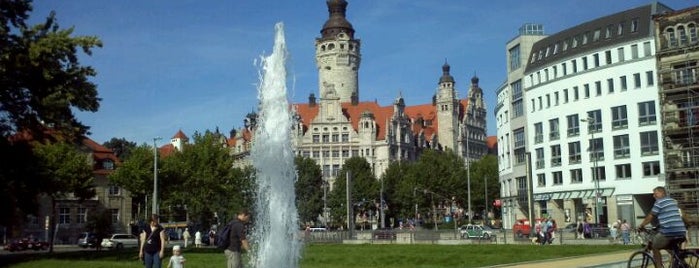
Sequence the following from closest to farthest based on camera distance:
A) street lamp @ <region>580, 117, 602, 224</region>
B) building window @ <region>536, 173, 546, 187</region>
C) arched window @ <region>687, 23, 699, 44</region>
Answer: street lamp @ <region>580, 117, 602, 224</region>, arched window @ <region>687, 23, 699, 44</region>, building window @ <region>536, 173, 546, 187</region>

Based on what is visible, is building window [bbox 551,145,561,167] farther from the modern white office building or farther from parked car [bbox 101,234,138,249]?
parked car [bbox 101,234,138,249]

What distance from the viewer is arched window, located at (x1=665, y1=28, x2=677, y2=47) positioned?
66.2 metres

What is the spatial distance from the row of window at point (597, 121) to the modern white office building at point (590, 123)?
9cm

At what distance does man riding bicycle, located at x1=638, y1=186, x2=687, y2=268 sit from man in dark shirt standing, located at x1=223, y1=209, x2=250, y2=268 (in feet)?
25.7

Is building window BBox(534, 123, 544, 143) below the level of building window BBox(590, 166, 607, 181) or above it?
above

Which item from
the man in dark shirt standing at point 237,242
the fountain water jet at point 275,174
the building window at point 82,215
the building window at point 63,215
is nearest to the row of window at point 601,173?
the fountain water jet at point 275,174

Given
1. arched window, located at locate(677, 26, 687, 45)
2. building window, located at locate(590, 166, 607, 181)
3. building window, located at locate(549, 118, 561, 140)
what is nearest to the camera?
arched window, located at locate(677, 26, 687, 45)

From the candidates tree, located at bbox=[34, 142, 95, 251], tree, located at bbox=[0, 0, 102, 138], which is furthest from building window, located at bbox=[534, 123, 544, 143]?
tree, located at bbox=[0, 0, 102, 138]

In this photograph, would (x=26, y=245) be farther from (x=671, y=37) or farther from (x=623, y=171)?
(x=671, y=37)

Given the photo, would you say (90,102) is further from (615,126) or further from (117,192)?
(117,192)

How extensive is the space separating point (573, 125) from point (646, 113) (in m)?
8.65

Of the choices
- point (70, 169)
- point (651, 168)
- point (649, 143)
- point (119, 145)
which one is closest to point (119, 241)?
point (70, 169)

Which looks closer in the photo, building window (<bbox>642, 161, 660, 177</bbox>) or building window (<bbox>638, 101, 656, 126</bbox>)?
→ building window (<bbox>642, 161, 660, 177</bbox>)

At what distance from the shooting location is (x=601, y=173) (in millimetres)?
71500
